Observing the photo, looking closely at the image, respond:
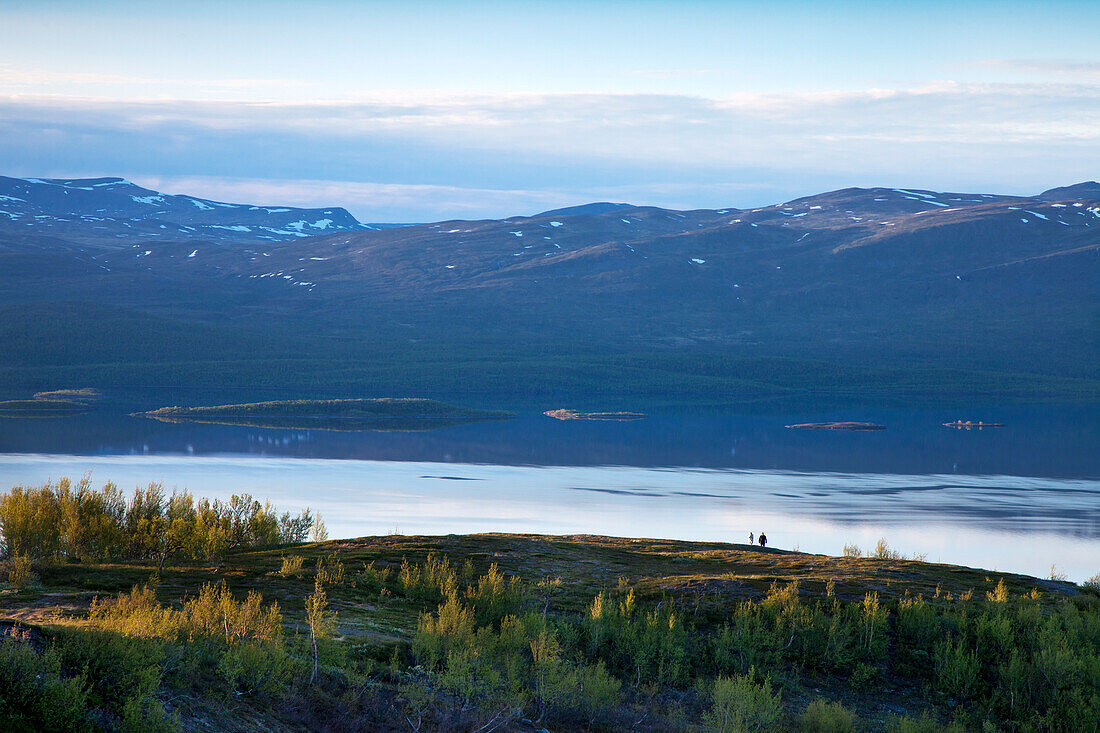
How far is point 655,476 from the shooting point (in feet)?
232

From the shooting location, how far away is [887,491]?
2581 inches

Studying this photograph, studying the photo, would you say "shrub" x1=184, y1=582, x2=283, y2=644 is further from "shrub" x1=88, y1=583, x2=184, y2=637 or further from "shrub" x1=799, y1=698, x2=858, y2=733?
"shrub" x1=799, y1=698, x2=858, y2=733

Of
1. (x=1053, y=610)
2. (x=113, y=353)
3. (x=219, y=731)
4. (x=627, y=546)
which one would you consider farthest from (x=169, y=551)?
(x=113, y=353)

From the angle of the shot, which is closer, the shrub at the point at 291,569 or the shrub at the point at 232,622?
the shrub at the point at 232,622

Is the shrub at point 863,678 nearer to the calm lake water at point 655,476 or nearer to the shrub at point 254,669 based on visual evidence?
the shrub at point 254,669

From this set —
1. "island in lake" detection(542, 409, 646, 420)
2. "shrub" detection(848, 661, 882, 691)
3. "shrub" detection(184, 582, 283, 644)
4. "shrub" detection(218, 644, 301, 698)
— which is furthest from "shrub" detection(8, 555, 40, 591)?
"island in lake" detection(542, 409, 646, 420)

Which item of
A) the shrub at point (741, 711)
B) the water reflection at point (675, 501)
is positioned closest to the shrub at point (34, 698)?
the shrub at point (741, 711)

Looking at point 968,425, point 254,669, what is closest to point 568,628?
point 254,669

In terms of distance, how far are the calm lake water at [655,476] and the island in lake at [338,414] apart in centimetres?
417

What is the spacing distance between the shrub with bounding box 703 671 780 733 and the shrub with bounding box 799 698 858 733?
484 mm

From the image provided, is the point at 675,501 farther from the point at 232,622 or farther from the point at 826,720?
the point at 232,622

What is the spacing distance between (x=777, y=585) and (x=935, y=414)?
380 ft

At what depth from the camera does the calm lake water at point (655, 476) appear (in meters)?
47.6

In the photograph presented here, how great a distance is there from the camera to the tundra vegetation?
35.2 feet
